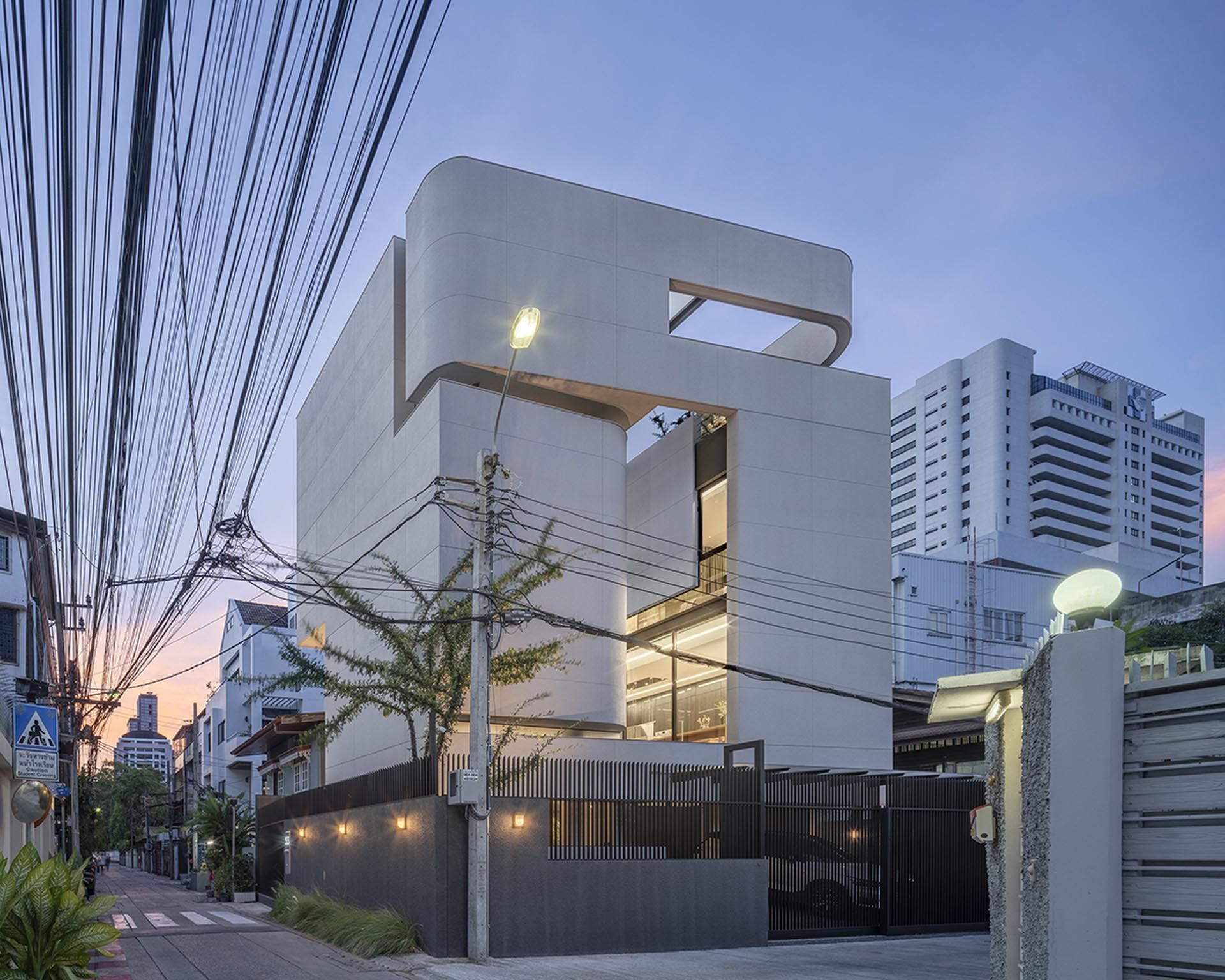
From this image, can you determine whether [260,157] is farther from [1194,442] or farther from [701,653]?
[1194,442]

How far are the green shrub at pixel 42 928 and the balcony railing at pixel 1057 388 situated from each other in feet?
480

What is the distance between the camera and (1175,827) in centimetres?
726

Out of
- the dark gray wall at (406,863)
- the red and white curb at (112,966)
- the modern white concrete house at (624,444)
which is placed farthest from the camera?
the modern white concrete house at (624,444)

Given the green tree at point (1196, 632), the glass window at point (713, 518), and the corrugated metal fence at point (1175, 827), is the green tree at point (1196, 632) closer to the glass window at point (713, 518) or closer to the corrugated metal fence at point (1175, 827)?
the glass window at point (713, 518)

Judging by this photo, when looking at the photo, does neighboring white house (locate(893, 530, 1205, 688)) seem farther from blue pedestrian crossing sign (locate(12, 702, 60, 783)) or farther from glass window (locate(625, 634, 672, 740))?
blue pedestrian crossing sign (locate(12, 702, 60, 783))

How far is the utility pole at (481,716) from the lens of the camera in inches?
687

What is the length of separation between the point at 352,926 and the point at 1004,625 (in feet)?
209

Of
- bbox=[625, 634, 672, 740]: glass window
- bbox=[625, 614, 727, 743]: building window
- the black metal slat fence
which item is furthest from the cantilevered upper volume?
bbox=[625, 634, 672, 740]: glass window

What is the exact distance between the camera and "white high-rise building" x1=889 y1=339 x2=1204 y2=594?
146 m

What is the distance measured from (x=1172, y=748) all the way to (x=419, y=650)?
717 inches

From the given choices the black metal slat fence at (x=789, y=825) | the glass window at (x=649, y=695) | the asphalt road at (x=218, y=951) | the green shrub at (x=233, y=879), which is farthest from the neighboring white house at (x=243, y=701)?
the black metal slat fence at (x=789, y=825)

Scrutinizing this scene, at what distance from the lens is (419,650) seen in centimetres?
2392

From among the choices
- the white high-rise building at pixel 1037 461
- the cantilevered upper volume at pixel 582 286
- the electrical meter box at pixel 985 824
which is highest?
the white high-rise building at pixel 1037 461

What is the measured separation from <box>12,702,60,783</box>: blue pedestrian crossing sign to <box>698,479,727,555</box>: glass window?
70.0ft
